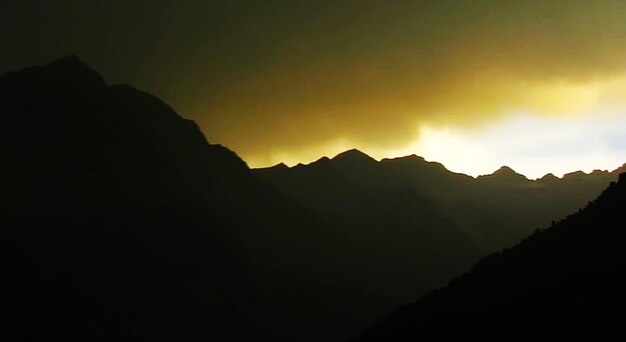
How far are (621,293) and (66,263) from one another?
5632 inches

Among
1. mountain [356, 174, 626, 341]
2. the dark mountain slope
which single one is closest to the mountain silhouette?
the dark mountain slope

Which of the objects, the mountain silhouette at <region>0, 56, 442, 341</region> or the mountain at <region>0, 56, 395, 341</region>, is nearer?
the mountain at <region>0, 56, 395, 341</region>

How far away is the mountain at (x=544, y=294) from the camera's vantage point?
113 ft

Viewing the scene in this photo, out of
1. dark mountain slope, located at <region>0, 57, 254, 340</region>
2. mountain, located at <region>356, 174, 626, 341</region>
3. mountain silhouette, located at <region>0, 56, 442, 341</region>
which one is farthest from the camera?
mountain silhouette, located at <region>0, 56, 442, 341</region>

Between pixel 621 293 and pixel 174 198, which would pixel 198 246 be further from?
pixel 621 293

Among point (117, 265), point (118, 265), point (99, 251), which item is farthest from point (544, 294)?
point (99, 251)

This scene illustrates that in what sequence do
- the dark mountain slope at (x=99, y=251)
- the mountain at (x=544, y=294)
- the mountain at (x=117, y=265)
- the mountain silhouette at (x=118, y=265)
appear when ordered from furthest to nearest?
1. the mountain silhouette at (x=118, y=265)
2. the mountain at (x=117, y=265)
3. the dark mountain slope at (x=99, y=251)
4. the mountain at (x=544, y=294)

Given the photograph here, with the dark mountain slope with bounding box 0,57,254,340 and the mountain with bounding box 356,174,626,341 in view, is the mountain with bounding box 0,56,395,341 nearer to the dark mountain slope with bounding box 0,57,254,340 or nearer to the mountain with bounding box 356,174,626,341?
the dark mountain slope with bounding box 0,57,254,340

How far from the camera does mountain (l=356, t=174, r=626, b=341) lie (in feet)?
113

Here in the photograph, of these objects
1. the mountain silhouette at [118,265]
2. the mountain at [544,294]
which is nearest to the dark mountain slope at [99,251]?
the mountain silhouette at [118,265]

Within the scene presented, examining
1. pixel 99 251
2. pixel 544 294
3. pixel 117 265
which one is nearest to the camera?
pixel 544 294

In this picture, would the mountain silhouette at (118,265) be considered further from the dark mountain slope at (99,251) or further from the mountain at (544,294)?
the mountain at (544,294)

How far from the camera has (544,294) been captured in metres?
40.1

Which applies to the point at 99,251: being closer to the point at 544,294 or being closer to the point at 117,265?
the point at 117,265
